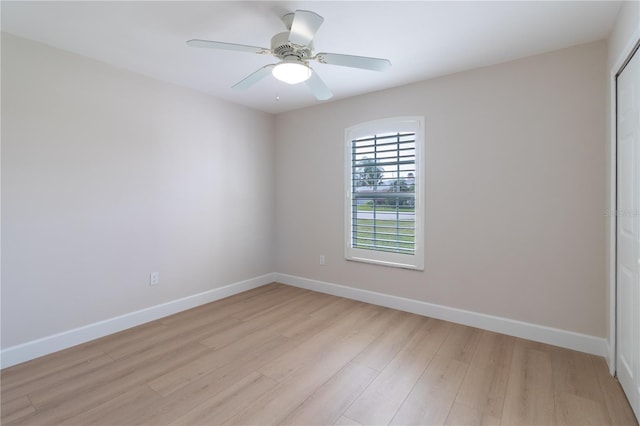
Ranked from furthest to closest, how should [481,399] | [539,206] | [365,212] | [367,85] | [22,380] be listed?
[365,212]
[367,85]
[539,206]
[22,380]
[481,399]

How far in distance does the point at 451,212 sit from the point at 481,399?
1685 millimetres

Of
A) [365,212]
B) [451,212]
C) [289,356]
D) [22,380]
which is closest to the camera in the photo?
[22,380]

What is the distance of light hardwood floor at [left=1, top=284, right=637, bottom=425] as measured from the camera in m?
1.73

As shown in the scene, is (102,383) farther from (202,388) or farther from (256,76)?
(256,76)

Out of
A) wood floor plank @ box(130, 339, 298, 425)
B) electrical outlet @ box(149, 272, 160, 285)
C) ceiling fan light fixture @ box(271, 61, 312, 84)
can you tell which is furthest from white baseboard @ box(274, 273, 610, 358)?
ceiling fan light fixture @ box(271, 61, 312, 84)

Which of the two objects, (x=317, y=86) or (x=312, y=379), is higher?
(x=317, y=86)

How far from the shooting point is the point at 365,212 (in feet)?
12.0

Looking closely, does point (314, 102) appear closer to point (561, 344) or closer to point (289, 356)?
point (289, 356)

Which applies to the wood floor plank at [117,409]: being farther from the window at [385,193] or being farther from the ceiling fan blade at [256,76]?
the window at [385,193]

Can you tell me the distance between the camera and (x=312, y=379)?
6.81ft

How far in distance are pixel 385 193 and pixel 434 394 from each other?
2.10 m

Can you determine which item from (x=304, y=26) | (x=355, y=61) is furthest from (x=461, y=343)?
(x=304, y=26)

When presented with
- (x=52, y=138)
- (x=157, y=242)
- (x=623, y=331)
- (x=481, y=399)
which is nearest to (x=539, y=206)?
(x=623, y=331)

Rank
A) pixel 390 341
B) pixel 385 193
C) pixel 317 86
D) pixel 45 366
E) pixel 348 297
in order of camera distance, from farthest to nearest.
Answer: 1. pixel 348 297
2. pixel 385 193
3. pixel 390 341
4. pixel 317 86
5. pixel 45 366
